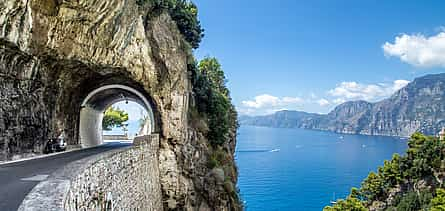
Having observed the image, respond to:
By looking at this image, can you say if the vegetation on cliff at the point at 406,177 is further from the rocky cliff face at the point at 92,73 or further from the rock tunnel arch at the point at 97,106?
the rock tunnel arch at the point at 97,106

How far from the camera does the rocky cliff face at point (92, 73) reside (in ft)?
39.5

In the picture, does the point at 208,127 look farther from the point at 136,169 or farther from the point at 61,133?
the point at 136,169

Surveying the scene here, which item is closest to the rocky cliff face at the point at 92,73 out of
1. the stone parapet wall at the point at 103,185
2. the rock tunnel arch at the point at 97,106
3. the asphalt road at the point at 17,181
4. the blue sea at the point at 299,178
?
the rock tunnel arch at the point at 97,106

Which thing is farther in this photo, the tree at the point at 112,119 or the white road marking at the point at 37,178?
the tree at the point at 112,119

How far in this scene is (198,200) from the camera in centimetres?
1925

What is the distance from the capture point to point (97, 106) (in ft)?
81.3

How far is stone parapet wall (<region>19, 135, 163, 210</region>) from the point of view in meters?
4.85

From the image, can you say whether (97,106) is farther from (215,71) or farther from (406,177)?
(406,177)

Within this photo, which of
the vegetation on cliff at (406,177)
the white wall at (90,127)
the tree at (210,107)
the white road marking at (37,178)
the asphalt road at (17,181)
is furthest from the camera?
the vegetation on cliff at (406,177)

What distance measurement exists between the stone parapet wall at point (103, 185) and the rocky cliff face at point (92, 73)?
318 cm

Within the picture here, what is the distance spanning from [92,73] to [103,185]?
11.1 metres

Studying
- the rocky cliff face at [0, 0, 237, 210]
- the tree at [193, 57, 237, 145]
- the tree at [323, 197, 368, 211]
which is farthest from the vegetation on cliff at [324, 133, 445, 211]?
the rocky cliff face at [0, 0, 237, 210]

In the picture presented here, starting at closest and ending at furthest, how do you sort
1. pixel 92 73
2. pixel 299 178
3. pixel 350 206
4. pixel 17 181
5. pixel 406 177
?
pixel 17 181 → pixel 92 73 → pixel 350 206 → pixel 406 177 → pixel 299 178

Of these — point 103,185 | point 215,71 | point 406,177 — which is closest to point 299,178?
point 406,177
